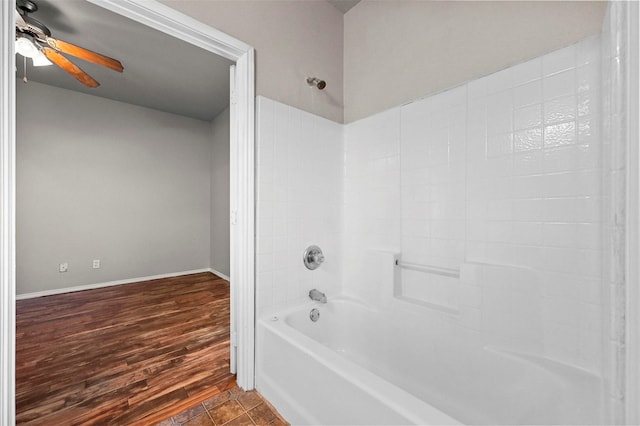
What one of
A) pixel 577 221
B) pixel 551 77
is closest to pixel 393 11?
pixel 551 77

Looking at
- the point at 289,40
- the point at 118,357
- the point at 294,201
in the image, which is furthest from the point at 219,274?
the point at 289,40

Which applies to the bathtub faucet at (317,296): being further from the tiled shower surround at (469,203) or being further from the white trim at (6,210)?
the white trim at (6,210)

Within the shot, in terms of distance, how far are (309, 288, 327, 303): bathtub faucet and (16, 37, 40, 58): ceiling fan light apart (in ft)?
8.73

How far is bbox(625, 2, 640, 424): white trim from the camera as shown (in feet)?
1.65

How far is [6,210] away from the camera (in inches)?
37.6

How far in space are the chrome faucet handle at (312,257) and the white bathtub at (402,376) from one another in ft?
0.88

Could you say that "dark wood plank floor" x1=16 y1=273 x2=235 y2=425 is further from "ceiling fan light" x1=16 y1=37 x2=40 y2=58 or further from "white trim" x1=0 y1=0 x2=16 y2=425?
"ceiling fan light" x1=16 y1=37 x2=40 y2=58

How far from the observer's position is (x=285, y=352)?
1.33 metres

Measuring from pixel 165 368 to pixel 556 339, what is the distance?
2.19 m

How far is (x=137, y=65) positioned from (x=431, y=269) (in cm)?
353

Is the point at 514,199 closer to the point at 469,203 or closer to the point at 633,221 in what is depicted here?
the point at 469,203

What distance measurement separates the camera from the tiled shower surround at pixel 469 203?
1.11m

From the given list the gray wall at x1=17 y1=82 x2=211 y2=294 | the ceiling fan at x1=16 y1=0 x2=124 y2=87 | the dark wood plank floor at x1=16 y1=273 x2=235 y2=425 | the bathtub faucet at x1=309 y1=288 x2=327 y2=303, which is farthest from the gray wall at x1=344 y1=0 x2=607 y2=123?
the gray wall at x1=17 y1=82 x2=211 y2=294

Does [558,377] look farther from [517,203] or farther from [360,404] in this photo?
[360,404]
